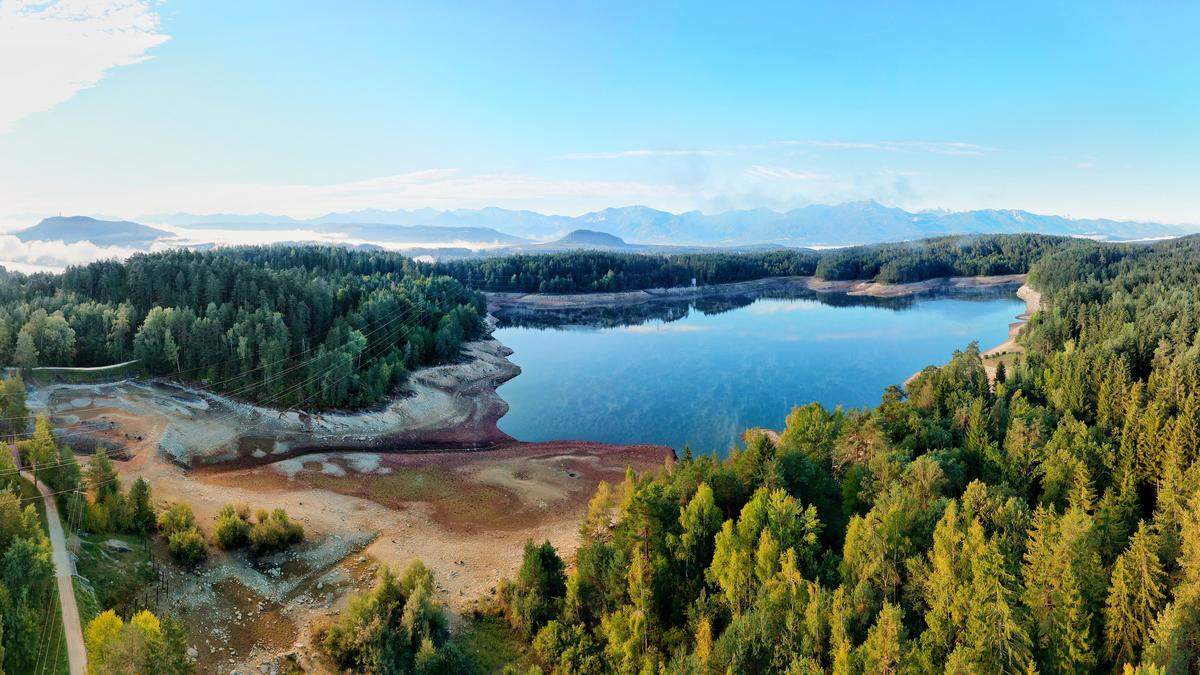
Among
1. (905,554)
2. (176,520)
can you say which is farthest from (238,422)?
(905,554)

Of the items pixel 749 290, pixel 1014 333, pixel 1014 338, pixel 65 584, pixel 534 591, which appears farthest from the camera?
pixel 749 290

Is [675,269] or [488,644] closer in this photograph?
[488,644]

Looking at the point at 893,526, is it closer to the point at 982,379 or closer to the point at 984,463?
the point at 984,463

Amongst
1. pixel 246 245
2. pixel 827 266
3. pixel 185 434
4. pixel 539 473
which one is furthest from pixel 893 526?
pixel 827 266

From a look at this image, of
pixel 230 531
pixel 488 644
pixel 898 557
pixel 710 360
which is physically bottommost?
pixel 488 644

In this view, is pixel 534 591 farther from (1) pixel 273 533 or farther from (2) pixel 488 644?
(1) pixel 273 533

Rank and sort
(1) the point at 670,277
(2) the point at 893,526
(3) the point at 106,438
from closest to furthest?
(2) the point at 893,526
(3) the point at 106,438
(1) the point at 670,277
